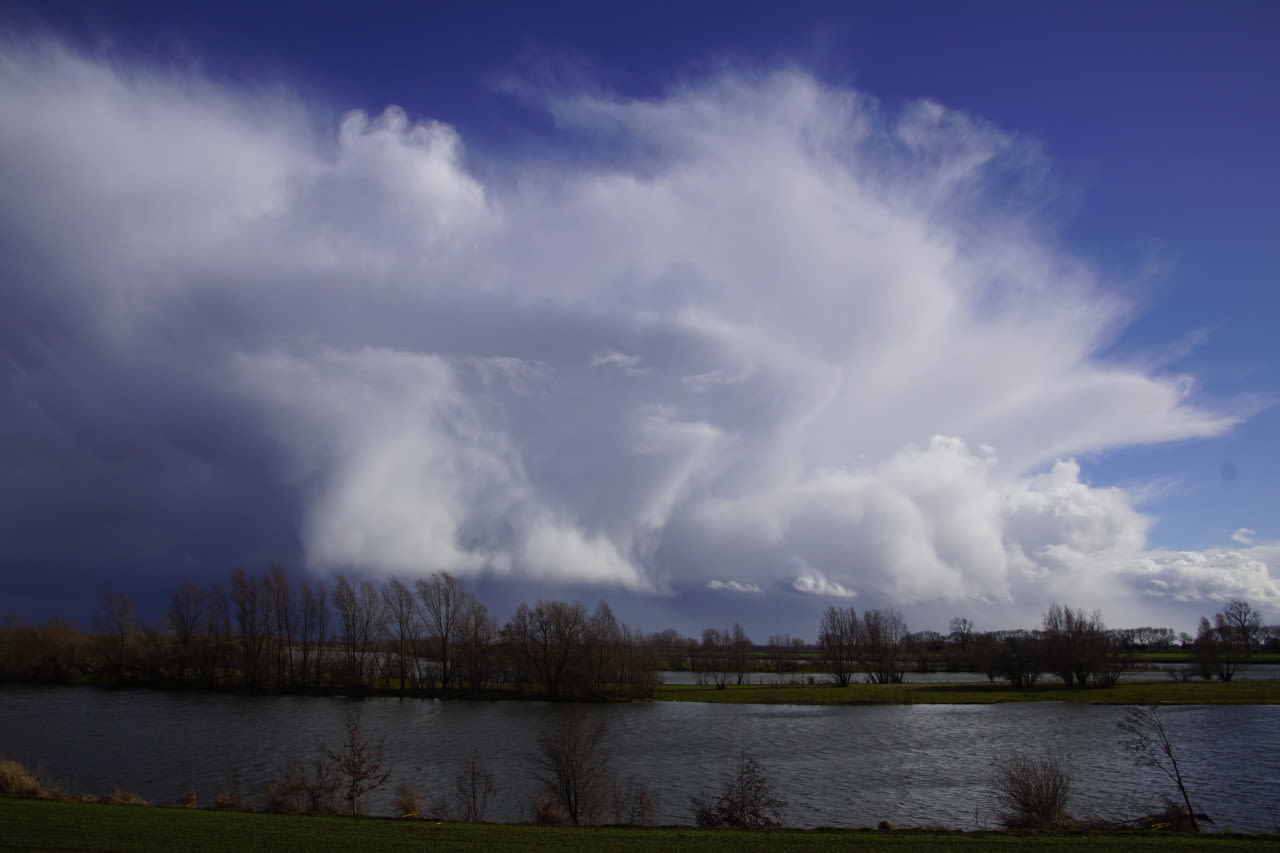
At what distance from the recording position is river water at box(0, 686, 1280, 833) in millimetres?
35344

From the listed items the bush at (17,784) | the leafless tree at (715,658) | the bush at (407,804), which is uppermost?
the bush at (17,784)

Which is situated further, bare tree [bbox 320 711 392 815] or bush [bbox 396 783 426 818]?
bush [bbox 396 783 426 818]

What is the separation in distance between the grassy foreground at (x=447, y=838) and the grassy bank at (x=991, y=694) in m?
71.5

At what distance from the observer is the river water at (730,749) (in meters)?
35.3

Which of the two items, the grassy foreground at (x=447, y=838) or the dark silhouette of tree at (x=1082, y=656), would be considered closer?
the grassy foreground at (x=447, y=838)

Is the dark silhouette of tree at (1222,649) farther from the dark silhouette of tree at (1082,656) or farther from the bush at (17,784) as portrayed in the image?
the bush at (17,784)

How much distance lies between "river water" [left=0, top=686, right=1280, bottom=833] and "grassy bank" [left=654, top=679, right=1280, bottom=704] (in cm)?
673

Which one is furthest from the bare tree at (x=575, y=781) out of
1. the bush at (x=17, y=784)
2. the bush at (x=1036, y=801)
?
the bush at (x=17, y=784)

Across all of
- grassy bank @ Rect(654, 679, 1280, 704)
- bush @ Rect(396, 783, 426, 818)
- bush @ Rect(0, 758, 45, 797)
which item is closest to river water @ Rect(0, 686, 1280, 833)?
bush @ Rect(396, 783, 426, 818)

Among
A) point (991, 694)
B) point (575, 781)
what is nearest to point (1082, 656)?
point (991, 694)

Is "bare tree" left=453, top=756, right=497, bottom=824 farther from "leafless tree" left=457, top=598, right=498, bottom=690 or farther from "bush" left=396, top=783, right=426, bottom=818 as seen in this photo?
"leafless tree" left=457, top=598, right=498, bottom=690

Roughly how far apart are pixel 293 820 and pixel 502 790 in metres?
15.0

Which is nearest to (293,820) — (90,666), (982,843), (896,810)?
(982,843)

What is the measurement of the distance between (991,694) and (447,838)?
3727 inches
